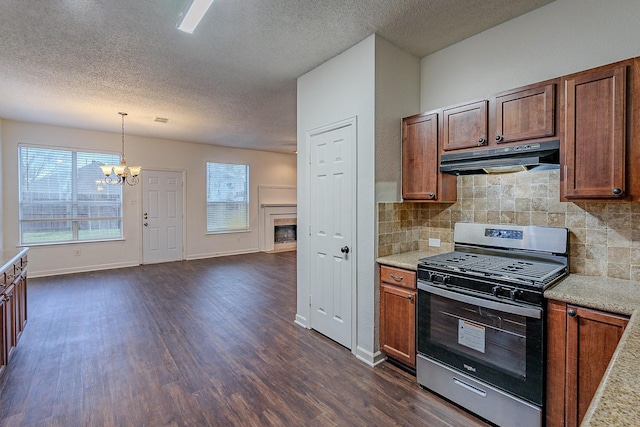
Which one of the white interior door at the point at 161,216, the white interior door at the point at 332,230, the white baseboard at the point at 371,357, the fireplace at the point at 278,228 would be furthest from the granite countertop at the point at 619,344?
the fireplace at the point at 278,228

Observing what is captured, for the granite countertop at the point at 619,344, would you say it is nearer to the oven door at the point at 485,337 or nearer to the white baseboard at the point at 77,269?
the oven door at the point at 485,337

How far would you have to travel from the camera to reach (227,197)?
8062mm

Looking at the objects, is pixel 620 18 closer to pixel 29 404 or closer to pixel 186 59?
pixel 186 59

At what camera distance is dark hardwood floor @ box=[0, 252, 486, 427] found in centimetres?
206

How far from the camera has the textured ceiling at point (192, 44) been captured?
7.64ft

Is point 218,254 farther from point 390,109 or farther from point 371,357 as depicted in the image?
point 390,109

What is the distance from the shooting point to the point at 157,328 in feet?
11.4

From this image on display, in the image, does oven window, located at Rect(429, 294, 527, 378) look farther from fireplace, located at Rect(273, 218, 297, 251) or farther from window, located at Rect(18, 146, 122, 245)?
fireplace, located at Rect(273, 218, 297, 251)

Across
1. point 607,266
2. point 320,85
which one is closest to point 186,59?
point 320,85

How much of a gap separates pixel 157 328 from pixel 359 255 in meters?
2.42

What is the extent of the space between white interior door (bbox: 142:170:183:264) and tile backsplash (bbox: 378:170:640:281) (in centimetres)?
593

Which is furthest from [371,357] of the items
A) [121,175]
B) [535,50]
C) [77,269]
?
[77,269]

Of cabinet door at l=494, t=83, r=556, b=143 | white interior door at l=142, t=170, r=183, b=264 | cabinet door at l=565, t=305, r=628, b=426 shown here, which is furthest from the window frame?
cabinet door at l=565, t=305, r=628, b=426

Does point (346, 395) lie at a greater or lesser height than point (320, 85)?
lesser
